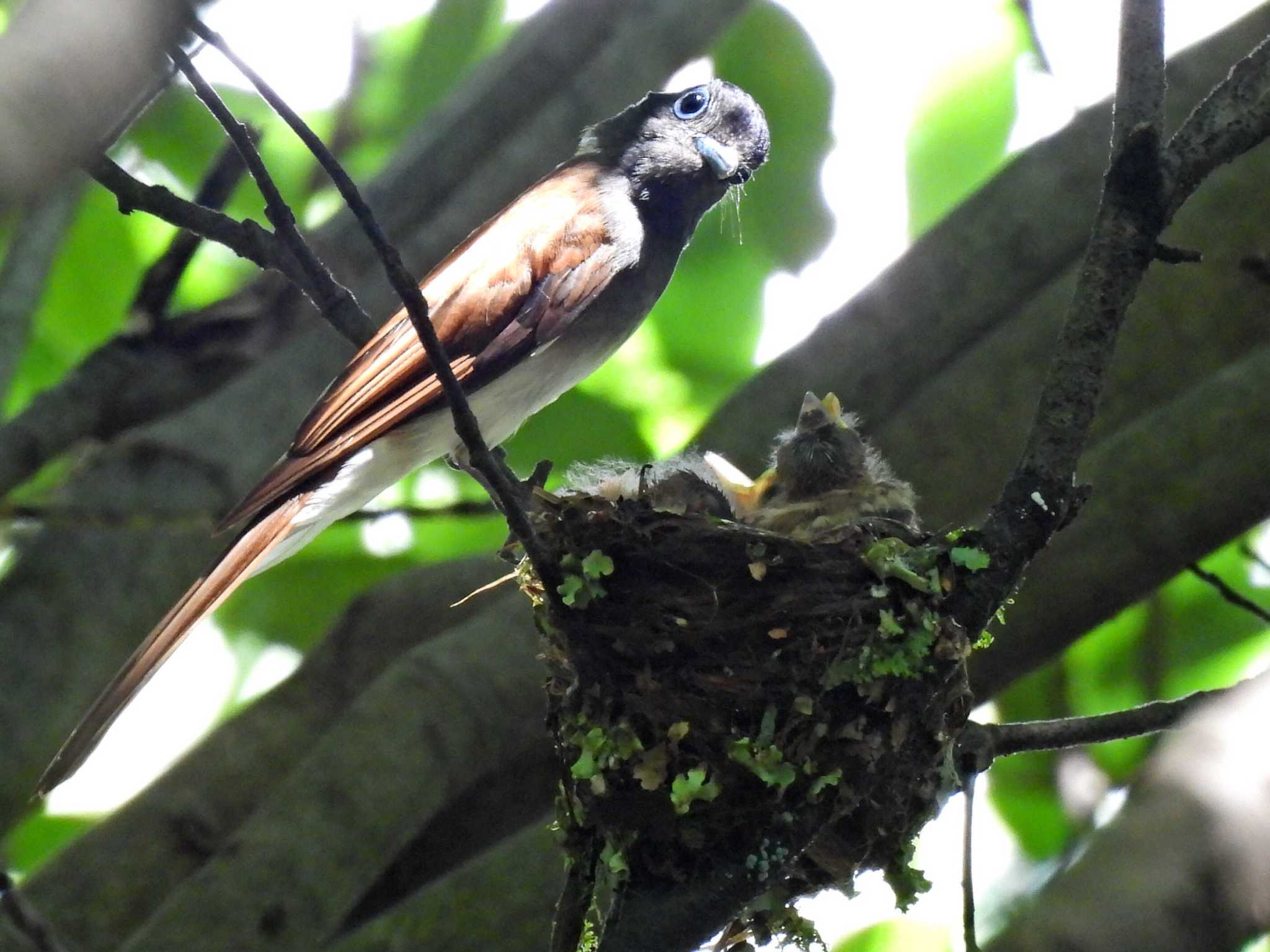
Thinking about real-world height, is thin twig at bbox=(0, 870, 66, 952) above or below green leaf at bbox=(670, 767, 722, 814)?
above

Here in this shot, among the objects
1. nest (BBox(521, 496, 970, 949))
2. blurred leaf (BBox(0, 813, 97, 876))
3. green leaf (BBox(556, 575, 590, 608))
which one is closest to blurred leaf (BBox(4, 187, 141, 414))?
blurred leaf (BBox(0, 813, 97, 876))

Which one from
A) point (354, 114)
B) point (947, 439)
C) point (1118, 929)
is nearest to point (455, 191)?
point (354, 114)

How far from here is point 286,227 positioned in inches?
116

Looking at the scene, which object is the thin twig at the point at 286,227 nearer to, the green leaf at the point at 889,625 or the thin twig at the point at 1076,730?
the green leaf at the point at 889,625

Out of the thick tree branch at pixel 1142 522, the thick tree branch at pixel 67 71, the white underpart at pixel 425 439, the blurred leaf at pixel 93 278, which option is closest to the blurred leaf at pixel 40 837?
the blurred leaf at pixel 93 278

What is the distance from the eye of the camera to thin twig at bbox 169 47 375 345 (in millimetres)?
2506

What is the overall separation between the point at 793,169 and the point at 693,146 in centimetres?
103

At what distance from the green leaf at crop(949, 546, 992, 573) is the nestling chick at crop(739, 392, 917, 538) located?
1126 millimetres

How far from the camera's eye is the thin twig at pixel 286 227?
251 centimetres

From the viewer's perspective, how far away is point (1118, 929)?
5.41ft

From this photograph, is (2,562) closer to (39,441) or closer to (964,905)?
(39,441)

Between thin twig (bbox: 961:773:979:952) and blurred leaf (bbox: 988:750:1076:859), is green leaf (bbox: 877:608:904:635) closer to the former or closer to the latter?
thin twig (bbox: 961:773:979:952)

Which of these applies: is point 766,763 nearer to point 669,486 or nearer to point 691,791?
point 691,791

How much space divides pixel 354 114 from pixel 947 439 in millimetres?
3744
